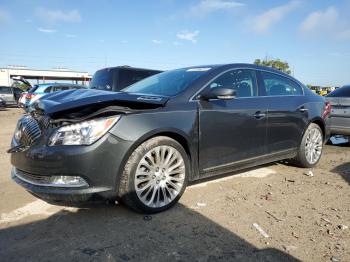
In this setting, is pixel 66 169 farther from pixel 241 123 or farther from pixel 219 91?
pixel 241 123

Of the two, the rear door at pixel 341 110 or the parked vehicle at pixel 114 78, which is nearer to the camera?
the rear door at pixel 341 110

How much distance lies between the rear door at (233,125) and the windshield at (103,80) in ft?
17.2

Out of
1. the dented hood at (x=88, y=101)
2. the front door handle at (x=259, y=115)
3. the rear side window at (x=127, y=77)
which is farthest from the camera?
the rear side window at (x=127, y=77)

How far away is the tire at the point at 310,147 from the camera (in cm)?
560

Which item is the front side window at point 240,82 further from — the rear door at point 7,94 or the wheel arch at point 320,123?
the rear door at point 7,94

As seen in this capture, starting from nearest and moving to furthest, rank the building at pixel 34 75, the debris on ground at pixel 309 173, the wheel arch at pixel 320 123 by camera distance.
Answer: the debris on ground at pixel 309 173 < the wheel arch at pixel 320 123 < the building at pixel 34 75

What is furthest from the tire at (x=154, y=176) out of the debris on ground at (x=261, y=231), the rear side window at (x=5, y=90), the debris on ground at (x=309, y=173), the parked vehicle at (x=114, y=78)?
the rear side window at (x=5, y=90)

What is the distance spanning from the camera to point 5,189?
449cm

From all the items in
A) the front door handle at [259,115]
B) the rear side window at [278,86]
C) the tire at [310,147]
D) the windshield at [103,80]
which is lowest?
the tire at [310,147]

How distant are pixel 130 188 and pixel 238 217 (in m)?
1.15

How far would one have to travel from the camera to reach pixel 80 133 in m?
3.21

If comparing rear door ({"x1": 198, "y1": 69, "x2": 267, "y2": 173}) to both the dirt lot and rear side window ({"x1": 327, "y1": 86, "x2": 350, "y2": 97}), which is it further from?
rear side window ({"x1": 327, "y1": 86, "x2": 350, "y2": 97})

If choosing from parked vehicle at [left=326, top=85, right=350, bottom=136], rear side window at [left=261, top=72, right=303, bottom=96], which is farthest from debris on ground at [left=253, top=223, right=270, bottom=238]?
parked vehicle at [left=326, top=85, right=350, bottom=136]

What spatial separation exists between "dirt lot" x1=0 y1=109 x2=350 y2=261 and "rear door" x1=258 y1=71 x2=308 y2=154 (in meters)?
0.73
